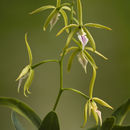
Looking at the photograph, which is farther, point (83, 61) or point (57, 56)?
point (57, 56)

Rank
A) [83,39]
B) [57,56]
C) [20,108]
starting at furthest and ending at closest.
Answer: [57,56] < [20,108] < [83,39]

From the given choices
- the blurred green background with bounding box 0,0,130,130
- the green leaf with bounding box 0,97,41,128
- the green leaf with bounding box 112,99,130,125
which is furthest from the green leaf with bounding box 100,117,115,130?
the blurred green background with bounding box 0,0,130,130

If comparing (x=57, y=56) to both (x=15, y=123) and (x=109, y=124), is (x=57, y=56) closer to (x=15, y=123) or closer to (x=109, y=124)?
(x=15, y=123)

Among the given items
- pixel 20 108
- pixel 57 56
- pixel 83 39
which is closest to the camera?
pixel 83 39

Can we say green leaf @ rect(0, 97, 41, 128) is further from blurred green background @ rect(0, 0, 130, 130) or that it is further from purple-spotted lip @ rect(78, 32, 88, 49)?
blurred green background @ rect(0, 0, 130, 130)

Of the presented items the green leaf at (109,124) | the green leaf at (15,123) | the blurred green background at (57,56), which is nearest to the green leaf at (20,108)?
the green leaf at (15,123)

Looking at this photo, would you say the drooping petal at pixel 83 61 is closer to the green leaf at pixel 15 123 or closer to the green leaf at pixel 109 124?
the green leaf at pixel 109 124

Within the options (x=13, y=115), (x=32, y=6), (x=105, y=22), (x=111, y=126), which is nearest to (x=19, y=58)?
(x=32, y=6)

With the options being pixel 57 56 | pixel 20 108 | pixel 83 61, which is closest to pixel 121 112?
pixel 83 61
